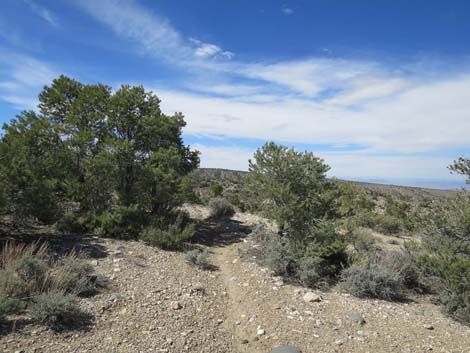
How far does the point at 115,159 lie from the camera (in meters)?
9.99

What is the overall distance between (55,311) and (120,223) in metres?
5.37

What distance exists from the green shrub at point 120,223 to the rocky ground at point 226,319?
5.84 feet

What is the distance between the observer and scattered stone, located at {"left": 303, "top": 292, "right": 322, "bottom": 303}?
6.46 m

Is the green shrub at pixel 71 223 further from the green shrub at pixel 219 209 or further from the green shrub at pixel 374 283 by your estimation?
the green shrub at pixel 374 283

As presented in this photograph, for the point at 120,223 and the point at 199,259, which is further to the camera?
the point at 120,223

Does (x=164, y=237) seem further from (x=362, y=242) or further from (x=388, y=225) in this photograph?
(x=388, y=225)

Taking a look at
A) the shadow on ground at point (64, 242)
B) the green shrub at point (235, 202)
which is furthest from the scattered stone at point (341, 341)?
the green shrub at point (235, 202)

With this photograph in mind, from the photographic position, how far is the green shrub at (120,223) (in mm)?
9586

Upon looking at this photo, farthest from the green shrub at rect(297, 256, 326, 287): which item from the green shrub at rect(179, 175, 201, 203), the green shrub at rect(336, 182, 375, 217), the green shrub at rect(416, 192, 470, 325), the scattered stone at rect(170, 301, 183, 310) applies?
the green shrub at rect(336, 182, 375, 217)

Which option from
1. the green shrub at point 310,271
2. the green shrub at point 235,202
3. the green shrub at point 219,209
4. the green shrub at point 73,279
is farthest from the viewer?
the green shrub at point 235,202

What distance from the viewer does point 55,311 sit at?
454 centimetres

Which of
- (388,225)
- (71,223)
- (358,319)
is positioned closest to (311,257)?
(358,319)

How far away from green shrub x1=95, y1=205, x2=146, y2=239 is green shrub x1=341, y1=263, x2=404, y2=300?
6963mm

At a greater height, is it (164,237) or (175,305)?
(164,237)
